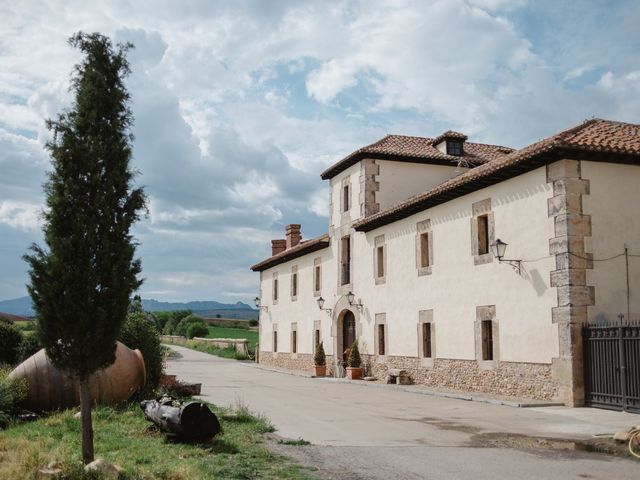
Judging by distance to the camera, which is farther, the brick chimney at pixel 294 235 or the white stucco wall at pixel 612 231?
the brick chimney at pixel 294 235

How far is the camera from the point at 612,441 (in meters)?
8.95

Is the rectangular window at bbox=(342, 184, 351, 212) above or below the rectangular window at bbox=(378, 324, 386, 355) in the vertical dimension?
above

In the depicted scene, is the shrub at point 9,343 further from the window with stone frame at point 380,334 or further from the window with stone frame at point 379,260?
the window with stone frame at point 379,260

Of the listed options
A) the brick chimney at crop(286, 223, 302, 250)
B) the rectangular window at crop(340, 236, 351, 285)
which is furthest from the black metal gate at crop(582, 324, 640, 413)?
the brick chimney at crop(286, 223, 302, 250)

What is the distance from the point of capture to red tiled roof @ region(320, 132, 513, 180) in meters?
24.0

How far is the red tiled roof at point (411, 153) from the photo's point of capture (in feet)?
78.8

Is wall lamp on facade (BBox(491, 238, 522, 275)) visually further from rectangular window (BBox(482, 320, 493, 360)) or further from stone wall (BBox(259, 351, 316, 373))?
stone wall (BBox(259, 351, 316, 373))

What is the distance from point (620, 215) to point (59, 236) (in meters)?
12.0

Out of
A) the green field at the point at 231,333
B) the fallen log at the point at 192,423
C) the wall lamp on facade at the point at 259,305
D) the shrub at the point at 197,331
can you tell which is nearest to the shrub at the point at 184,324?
the shrub at the point at 197,331

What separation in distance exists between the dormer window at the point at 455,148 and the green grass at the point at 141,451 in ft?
57.3

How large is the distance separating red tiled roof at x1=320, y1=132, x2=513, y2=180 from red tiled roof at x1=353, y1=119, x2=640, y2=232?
497 cm

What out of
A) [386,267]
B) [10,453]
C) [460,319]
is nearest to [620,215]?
[460,319]

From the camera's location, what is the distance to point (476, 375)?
16656mm

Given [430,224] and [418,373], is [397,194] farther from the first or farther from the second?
[418,373]
